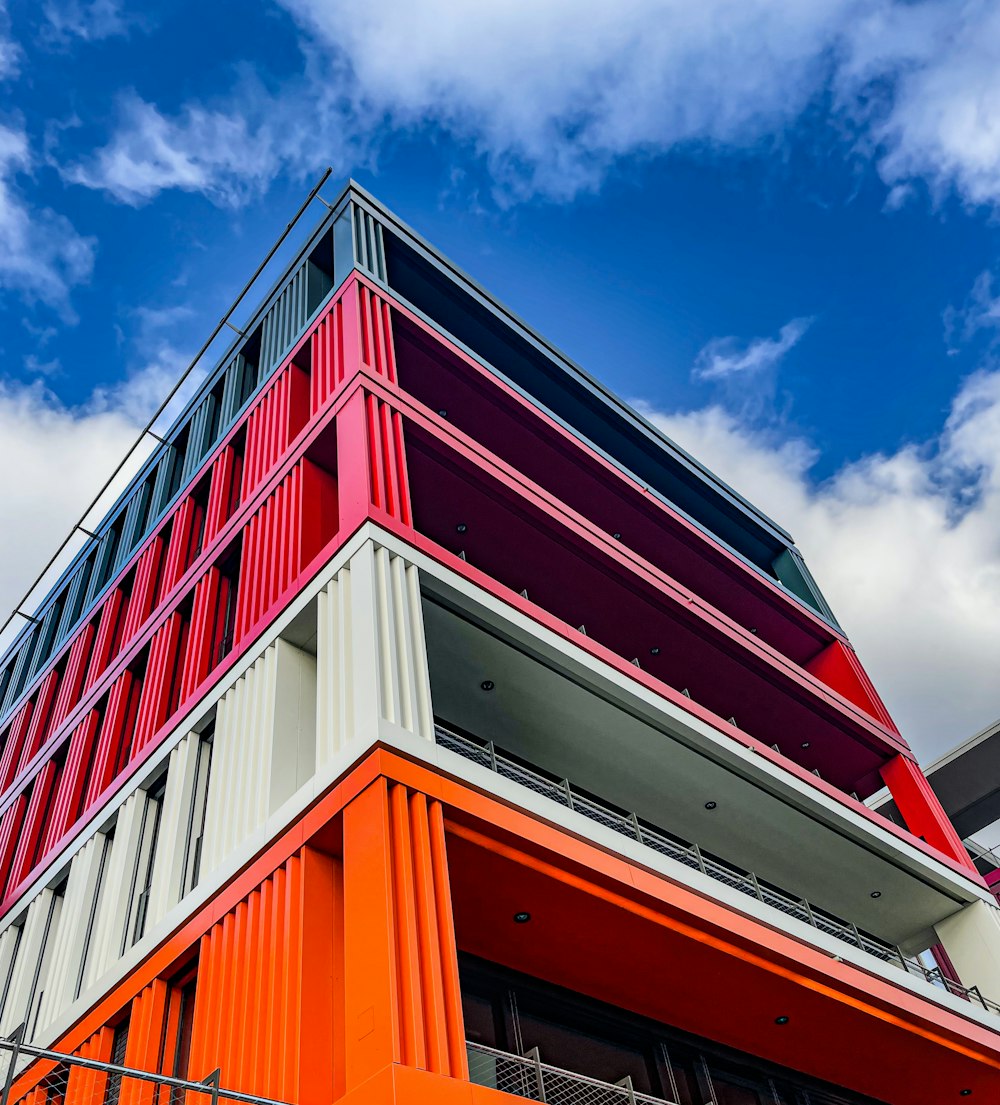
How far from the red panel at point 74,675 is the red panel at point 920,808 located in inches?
777

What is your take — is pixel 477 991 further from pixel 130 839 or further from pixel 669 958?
pixel 130 839

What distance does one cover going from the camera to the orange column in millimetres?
8750

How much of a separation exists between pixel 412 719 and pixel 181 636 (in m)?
9.55

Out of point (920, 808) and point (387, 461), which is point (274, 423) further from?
point (920, 808)

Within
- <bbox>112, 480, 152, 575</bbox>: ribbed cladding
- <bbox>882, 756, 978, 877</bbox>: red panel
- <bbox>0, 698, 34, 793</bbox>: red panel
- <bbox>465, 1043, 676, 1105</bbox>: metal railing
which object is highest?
<bbox>112, 480, 152, 575</bbox>: ribbed cladding

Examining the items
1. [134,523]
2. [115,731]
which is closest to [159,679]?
[115,731]

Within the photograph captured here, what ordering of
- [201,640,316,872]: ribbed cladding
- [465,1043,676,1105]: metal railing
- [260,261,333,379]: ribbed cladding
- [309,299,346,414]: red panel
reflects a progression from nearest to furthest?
[465,1043,676,1105]: metal railing
[201,640,316,872]: ribbed cladding
[309,299,346,414]: red panel
[260,261,333,379]: ribbed cladding

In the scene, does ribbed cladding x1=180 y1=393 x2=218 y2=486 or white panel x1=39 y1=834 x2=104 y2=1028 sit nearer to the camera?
white panel x1=39 y1=834 x2=104 y2=1028

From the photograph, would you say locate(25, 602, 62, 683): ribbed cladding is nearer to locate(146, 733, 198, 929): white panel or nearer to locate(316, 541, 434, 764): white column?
locate(146, 733, 198, 929): white panel

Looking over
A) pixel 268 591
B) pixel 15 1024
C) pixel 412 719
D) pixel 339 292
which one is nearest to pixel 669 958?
pixel 412 719

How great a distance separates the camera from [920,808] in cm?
2309

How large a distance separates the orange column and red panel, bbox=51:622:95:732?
15742mm

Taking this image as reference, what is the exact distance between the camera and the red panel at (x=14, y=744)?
83.8ft

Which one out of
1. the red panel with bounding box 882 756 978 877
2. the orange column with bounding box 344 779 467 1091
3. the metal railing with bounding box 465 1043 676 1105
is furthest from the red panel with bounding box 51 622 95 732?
the red panel with bounding box 882 756 978 877
